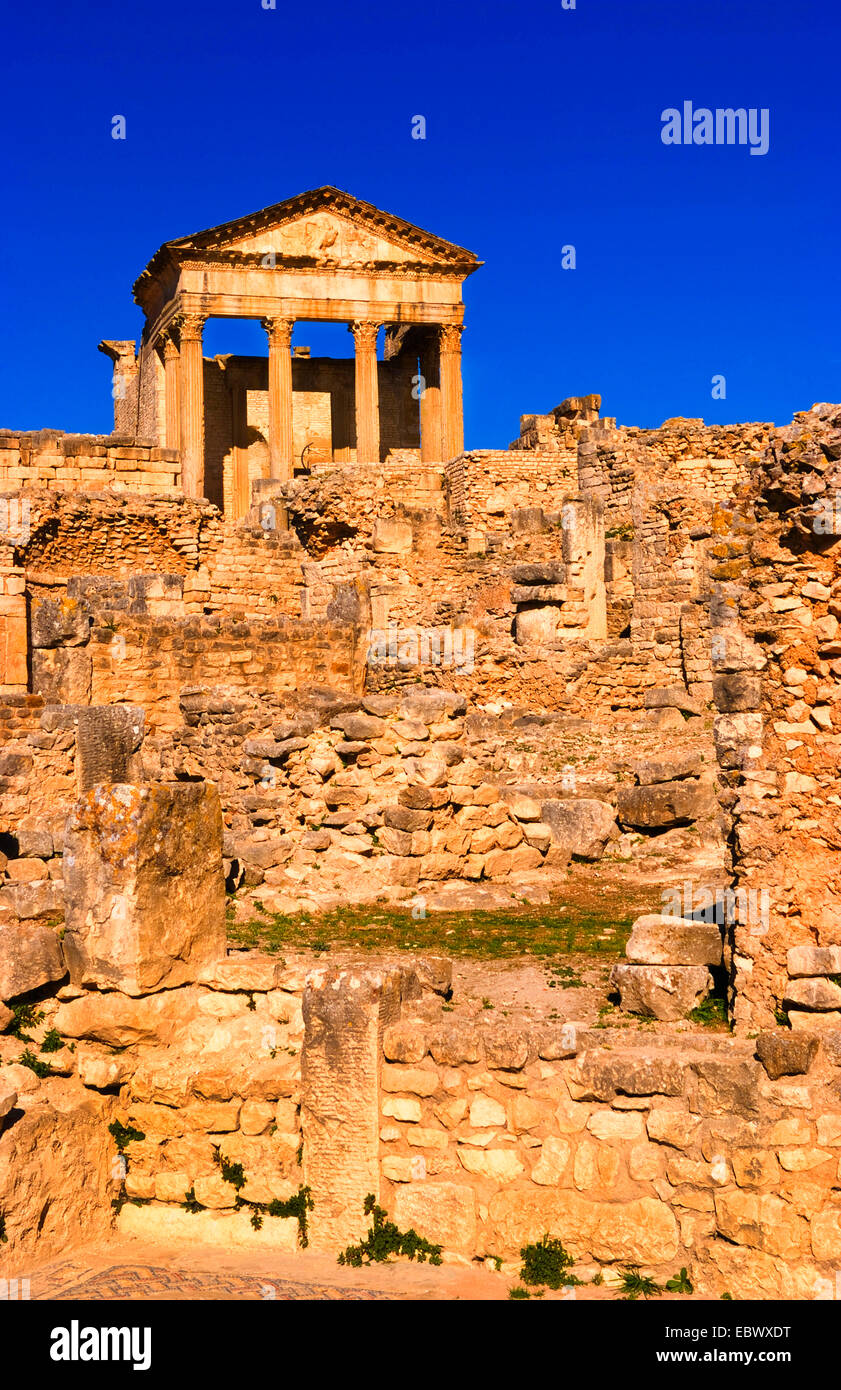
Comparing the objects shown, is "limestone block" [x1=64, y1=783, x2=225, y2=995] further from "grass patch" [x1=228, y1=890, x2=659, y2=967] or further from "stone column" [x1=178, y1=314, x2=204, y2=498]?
"stone column" [x1=178, y1=314, x2=204, y2=498]

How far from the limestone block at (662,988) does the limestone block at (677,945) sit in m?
0.12

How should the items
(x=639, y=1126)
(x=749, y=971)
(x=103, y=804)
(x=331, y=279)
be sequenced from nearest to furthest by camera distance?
(x=639, y=1126) < (x=749, y=971) < (x=103, y=804) < (x=331, y=279)

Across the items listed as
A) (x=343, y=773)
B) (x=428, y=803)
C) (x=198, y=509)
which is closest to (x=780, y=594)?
(x=428, y=803)

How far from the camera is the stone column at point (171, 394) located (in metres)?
39.0

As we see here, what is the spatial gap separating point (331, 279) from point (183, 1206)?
36009 millimetres

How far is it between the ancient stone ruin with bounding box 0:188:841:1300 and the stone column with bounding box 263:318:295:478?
16.0 meters

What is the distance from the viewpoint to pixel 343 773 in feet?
38.0

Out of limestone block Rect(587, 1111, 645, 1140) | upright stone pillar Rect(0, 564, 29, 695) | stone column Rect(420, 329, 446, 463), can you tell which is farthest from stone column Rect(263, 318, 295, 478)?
limestone block Rect(587, 1111, 645, 1140)

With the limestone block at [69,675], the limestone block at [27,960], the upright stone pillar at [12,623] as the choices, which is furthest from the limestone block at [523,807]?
the upright stone pillar at [12,623]

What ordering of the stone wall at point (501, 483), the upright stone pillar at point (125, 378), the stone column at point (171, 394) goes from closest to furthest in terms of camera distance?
1. the stone wall at point (501, 483)
2. the stone column at point (171, 394)
3. the upright stone pillar at point (125, 378)

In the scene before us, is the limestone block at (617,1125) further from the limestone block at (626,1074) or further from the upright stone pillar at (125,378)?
the upright stone pillar at (125,378)

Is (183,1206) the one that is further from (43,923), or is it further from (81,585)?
(81,585)

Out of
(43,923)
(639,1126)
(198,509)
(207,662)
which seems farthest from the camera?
(198,509)

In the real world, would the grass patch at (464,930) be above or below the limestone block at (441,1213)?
above
